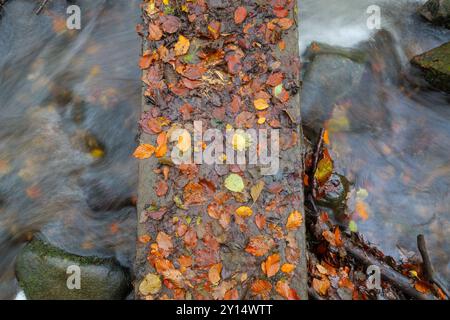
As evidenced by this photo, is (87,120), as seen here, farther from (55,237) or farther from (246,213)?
(246,213)

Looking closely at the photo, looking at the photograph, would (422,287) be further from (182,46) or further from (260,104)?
(182,46)

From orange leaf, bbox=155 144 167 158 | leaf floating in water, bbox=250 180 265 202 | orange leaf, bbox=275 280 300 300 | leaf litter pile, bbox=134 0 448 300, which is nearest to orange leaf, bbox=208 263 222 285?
leaf litter pile, bbox=134 0 448 300

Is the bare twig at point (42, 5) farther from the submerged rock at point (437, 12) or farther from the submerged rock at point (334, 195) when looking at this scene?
the submerged rock at point (437, 12)

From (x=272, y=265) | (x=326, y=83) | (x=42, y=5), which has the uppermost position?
(x=42, y=5)

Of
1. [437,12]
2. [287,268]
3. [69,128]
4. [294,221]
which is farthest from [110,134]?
[437,12]

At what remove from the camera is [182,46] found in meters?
4.41

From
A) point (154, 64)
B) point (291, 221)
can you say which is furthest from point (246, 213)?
point (154, 64)

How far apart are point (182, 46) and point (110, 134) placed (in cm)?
155

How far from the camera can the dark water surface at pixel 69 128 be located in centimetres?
486

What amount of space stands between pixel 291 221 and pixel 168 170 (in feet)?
4.27

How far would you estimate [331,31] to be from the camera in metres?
5.79

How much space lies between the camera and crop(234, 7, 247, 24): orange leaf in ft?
14.8

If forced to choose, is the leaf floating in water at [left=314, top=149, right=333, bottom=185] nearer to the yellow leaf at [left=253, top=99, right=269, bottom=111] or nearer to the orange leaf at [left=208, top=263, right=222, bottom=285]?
the yellow leaf at [left=253, top=99, right=269, bottom=111]
